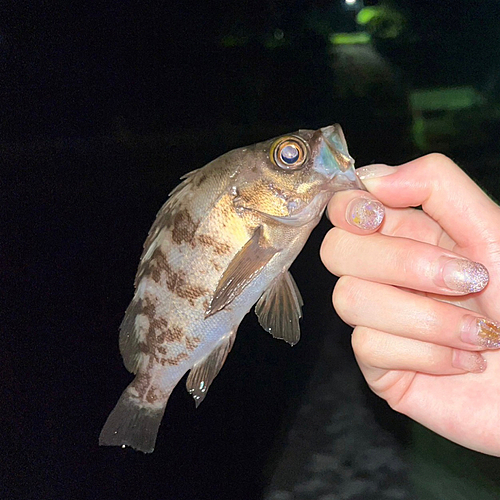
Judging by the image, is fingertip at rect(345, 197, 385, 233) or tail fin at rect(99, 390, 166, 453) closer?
fingertip at rect(345, 197, 385, 233)

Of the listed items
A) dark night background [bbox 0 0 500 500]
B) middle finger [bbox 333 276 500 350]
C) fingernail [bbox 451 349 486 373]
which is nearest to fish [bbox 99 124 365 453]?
middle finger [bbox 333 276 500 350]

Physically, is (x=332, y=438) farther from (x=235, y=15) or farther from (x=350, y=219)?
(x=235, y=15)

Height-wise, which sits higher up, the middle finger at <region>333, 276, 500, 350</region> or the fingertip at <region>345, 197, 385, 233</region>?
the fingertip at <region>345, 197, 385, 233</region>

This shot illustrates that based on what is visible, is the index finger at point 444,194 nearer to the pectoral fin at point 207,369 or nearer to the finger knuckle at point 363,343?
the finger knuckle at point 363,343

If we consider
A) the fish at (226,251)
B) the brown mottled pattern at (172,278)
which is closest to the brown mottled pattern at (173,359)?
the fish at (226,251)

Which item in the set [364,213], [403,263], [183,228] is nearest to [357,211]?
[364,213]

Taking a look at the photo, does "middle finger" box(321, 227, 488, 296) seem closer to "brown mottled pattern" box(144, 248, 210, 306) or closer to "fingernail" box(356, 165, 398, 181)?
"fingernail" box(356, 165, 398, 181)
